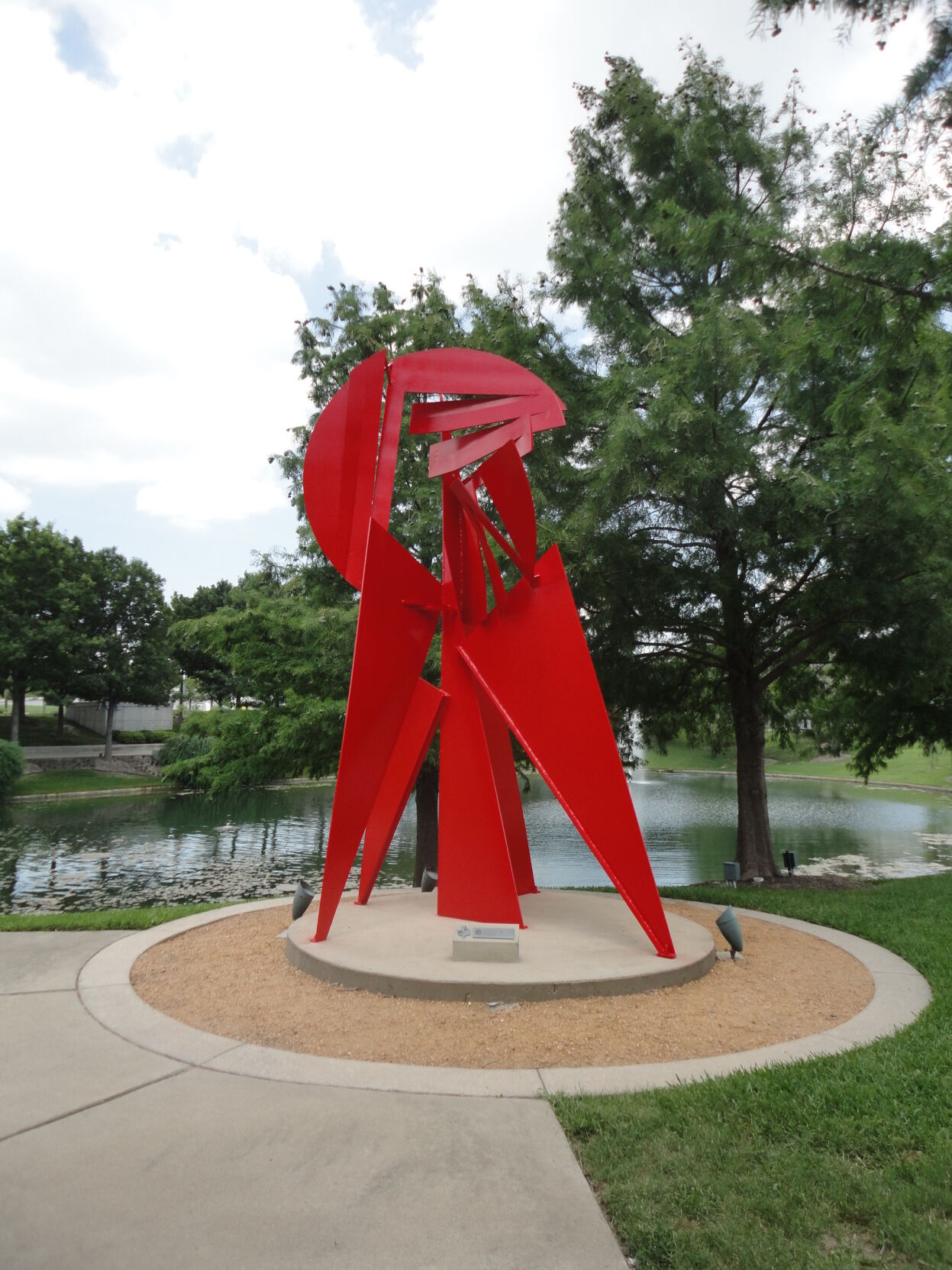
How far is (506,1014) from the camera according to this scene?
18.1ft

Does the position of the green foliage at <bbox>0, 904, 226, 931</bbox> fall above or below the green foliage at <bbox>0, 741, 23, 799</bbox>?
below

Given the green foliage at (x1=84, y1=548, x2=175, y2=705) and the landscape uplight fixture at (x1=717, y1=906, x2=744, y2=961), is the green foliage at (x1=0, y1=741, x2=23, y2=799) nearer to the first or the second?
the green foliage at (x1=84, y1=548, x2=175, y2=705)

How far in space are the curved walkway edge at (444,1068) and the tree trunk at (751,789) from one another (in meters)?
6.50

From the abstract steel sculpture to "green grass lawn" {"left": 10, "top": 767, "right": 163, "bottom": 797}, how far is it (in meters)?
28.1

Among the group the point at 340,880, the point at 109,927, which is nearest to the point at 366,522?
the point at 340,880

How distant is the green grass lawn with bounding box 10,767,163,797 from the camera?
3164 cm

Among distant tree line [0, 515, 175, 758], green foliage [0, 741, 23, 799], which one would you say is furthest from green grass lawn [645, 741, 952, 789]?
green foliage [0, 741, 23, 799]

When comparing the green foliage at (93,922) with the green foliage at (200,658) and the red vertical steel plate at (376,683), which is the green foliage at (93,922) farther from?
the green foliage at (200,658)

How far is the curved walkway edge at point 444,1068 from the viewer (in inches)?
168

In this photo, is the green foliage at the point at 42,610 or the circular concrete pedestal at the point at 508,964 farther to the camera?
the green foliage at the point at 42,610

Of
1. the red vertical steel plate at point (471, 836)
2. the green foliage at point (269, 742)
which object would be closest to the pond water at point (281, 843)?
the green foliage at point (269, 742)

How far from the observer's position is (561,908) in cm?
867

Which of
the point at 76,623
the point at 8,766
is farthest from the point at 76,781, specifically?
the point at 76,623

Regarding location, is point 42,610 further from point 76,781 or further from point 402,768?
point 402,768
